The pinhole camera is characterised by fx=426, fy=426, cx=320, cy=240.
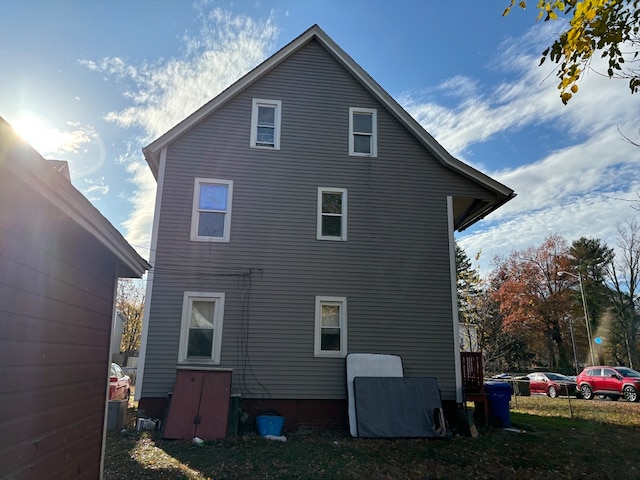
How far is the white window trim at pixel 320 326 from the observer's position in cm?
996

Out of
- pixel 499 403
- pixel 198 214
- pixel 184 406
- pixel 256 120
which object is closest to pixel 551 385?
pixel 499 403

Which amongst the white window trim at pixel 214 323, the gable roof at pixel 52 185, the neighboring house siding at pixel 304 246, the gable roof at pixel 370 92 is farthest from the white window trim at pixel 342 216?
the gable roof at pixel 52 185

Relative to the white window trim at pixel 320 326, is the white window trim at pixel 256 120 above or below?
above

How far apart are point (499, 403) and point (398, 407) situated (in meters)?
2.87

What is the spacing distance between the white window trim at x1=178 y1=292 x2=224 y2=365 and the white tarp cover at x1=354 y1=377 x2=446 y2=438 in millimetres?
3239

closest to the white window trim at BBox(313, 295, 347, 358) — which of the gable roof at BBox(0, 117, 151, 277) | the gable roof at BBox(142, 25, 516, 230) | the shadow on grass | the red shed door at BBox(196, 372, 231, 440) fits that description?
the red shed door at BBox(196, 372, 231, 440)

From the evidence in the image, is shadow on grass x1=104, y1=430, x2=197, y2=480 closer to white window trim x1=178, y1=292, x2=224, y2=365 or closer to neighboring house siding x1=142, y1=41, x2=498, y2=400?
neighboring house siding x1=142, y1=41, x2=498, y2=400

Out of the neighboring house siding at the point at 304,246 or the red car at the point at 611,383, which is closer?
the neighboring house siding at the point at 304,246

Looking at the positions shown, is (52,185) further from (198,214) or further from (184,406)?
(198,214)

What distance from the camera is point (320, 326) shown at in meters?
10.1

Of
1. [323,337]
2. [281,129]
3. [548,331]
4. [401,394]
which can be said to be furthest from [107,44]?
[548,331]

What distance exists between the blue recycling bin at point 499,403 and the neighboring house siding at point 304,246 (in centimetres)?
118

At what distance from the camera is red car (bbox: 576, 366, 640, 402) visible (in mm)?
18453

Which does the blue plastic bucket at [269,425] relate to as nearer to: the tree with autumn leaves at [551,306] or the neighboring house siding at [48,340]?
the neighboring house siding at [48,340]
